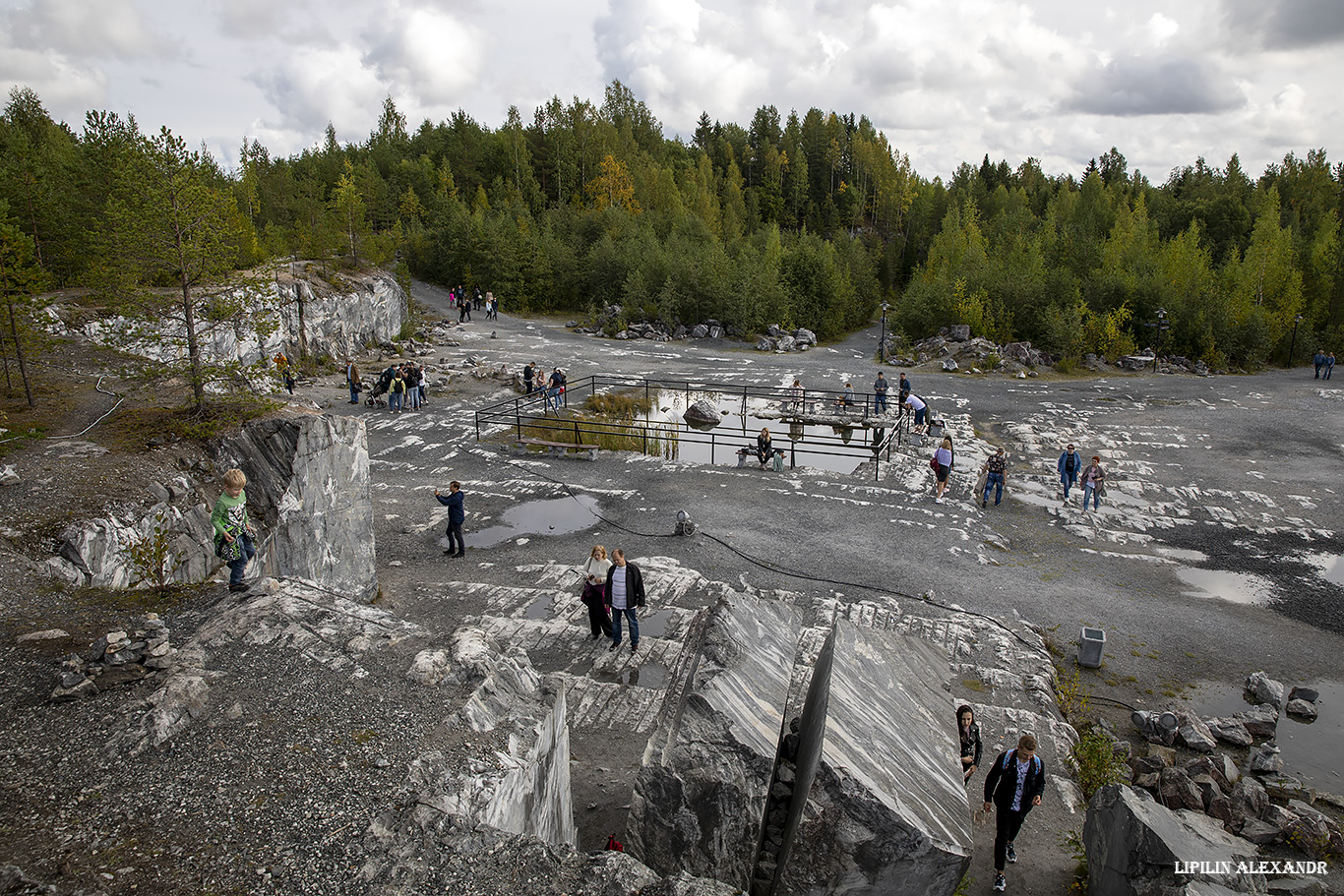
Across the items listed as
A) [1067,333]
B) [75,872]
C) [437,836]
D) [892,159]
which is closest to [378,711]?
[437,836]

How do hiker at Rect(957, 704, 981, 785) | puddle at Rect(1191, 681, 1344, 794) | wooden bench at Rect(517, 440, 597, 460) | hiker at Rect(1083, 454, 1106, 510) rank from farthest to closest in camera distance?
wooden bench at Rect(517, 440, 597, 460), hiker at Rect(1083, 454, 1106, 510), puddle at Rect(1191, 681, 1344, 794), hiker at Rect(957, 704, 981, 785)

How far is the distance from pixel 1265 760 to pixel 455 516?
12.0 metres

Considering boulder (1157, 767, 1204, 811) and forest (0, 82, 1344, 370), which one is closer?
boulder (1157, 767, 1204, 811)

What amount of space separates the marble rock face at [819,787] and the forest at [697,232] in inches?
430

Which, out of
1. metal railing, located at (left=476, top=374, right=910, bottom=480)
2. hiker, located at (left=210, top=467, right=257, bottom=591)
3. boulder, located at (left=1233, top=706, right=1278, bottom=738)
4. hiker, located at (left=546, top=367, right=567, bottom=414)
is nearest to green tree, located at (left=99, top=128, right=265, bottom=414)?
hiker, located at (left=210, top=467, right=257, bottom=591)

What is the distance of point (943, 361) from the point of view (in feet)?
112

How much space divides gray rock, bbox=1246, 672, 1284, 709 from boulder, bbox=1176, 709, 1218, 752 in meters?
1.56

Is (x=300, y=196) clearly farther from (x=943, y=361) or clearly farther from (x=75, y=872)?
(x=75, y=872)

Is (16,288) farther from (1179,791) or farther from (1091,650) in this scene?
(1179,791)

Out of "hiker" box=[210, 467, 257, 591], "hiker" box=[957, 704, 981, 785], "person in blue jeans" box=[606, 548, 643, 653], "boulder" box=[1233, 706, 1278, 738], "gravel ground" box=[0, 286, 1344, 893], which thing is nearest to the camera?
"gravel ground" box=[0, 286, 1344, 893]

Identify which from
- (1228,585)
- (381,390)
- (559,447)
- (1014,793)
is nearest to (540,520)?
(559,447)

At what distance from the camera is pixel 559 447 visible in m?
18.9

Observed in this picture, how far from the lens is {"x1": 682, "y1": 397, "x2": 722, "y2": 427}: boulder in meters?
25.3

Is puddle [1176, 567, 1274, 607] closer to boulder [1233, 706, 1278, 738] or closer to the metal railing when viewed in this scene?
boulder [1233, 706, 1278, 738]
